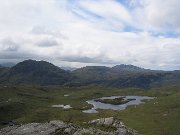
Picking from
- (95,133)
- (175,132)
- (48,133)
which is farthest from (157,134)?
(48,133)

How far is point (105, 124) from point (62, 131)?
61.5ft

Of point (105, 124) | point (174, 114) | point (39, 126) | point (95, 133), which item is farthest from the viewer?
point (174, 114)

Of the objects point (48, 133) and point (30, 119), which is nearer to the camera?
point (48, 133)

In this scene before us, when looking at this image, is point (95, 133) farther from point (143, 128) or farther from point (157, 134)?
point (143, 128)

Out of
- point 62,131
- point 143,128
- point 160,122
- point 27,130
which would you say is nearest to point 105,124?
point 62,131

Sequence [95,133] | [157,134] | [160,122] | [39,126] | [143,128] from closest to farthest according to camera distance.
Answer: [95,133]
[39,126]
[157,134]
[143,128]
[160,122]

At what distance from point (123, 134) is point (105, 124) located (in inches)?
470

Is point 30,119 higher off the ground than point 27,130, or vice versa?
point 27,130

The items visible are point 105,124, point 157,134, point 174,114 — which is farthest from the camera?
point 174,114

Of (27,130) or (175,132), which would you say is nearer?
(27,130)

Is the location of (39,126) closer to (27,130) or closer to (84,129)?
(27,130)

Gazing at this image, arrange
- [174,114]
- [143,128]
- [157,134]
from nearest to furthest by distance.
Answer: [157,134], [143,128], [174,114]

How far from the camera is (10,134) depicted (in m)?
87.2

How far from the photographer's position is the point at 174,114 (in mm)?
183250
